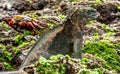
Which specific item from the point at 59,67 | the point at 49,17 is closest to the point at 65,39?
the point at 59,67

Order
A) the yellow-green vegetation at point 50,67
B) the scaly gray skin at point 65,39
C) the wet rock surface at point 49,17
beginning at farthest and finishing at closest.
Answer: the wet rock surface at point 49,17 → the scaly gray skin at point 65,39 → the yellow-green vegetation at point 50,67

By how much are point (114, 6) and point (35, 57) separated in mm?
9485

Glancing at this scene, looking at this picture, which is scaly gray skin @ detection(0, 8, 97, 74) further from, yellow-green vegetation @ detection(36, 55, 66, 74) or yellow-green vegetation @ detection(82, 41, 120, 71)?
yellow-green vegetation @ detection(36, 55, 66, 74)

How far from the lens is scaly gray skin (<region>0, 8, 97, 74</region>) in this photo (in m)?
10.1

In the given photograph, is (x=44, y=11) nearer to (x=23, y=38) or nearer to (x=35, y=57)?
(x=23, y=38)

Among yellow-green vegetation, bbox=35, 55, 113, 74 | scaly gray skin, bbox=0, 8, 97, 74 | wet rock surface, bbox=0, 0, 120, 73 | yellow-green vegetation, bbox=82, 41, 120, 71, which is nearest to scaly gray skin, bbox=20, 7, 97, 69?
scaly gray skin, bbox=0, 8, 97, 74

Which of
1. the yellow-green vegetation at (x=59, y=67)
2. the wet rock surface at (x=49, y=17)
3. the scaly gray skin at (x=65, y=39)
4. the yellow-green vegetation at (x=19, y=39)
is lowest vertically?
the wet rock surface at (x=49, y=17)

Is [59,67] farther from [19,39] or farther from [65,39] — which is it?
[19,39]

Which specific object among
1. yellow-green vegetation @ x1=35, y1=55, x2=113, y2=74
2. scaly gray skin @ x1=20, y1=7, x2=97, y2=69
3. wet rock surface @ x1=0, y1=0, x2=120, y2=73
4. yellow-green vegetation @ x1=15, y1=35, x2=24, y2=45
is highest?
yellow-green vegetation @ x1=35, y1=55, x2=113, y2=74

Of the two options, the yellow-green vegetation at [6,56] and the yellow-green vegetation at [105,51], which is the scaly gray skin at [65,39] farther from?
the yellow-green vegetation at [6,56]

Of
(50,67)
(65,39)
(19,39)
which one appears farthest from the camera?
(19,39)

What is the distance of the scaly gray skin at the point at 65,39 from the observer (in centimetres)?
1013

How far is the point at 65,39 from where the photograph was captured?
10.9m

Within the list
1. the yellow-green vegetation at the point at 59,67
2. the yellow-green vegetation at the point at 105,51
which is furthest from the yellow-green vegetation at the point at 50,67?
the yellow-green vegetation at the point at 105,51
